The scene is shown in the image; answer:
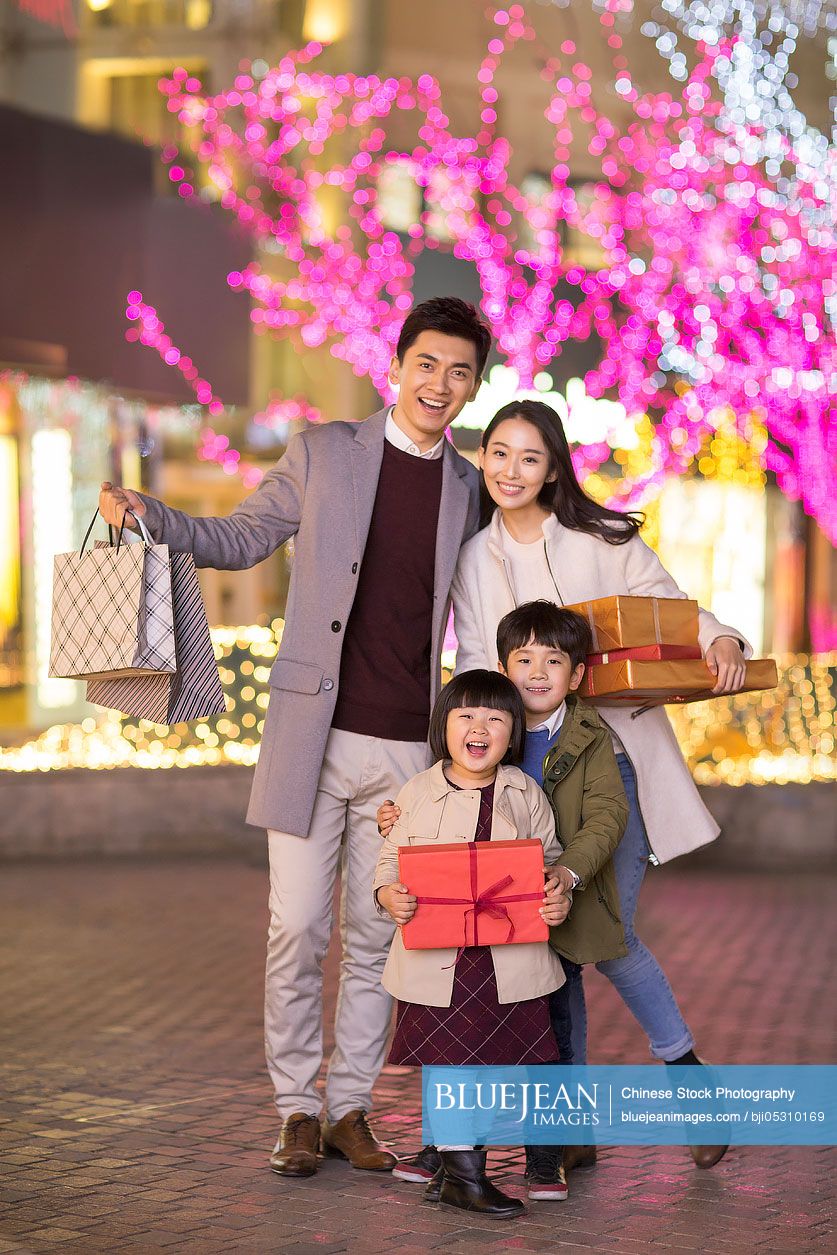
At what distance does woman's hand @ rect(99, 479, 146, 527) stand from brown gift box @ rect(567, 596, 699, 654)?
1.12 metres

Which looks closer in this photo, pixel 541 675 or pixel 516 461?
pixel 541 675

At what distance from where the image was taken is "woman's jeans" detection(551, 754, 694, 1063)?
4.60 m

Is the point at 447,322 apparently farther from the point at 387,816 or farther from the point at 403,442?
the point at 387,816

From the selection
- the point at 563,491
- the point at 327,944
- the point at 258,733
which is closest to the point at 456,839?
the point at 327,944

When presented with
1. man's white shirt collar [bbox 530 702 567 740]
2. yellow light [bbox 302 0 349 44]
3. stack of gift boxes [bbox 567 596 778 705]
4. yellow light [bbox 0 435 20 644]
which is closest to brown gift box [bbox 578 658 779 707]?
stack of gift boxes [bbox 567 596 778 705]

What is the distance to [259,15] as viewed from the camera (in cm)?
1320

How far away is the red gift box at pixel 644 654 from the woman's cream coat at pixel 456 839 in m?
0.41

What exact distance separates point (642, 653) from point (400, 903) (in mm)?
901

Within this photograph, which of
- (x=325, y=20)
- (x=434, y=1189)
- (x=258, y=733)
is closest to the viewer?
(x=434, y=1189)

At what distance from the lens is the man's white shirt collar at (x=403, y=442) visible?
15.6ft

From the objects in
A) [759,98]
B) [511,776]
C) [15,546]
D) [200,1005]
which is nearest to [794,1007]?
[200,1005]

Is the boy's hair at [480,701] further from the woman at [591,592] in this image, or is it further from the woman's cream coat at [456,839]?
the woman at [591,592]

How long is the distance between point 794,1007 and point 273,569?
8205mm

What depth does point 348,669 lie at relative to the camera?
4.69 metres
